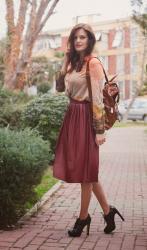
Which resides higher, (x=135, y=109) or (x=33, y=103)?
(x=33, y=103)

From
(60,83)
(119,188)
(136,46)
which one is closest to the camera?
(60,83)

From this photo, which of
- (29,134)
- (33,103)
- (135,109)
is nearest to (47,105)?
(33,103)

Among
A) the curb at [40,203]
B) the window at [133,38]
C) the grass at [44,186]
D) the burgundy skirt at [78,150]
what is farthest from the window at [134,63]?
the burgundy skirt at [78,150]

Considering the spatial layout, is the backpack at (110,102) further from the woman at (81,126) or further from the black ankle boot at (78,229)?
the black ankle boot at (78,229)

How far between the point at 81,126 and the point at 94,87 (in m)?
0.39

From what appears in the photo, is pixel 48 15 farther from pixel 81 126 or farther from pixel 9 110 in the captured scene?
pixel 81 126

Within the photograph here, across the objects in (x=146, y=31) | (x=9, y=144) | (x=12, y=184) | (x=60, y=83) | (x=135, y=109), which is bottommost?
(x=135, y=109)

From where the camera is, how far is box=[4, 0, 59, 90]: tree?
13.8 meters

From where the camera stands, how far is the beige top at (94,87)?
499cm

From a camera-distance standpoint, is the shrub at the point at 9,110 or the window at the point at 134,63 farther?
the window at the point at 134,63

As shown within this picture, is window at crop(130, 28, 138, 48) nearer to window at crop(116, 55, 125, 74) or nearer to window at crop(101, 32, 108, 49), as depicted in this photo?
window at crop(116, 55, 125, 74)

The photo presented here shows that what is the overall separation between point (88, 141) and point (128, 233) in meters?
1.02

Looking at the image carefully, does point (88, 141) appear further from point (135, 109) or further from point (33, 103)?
point (135, 109)

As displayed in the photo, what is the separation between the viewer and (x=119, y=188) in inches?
336
